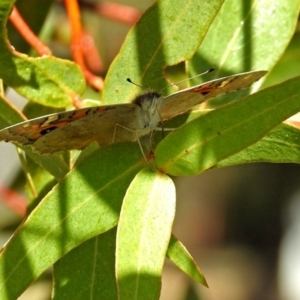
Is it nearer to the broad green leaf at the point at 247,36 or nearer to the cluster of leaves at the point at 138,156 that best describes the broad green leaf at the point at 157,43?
the cluster of leaves at the point at 138,156

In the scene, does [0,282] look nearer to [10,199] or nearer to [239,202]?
[10,199]

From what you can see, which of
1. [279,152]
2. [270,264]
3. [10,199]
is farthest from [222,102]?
[270,264]

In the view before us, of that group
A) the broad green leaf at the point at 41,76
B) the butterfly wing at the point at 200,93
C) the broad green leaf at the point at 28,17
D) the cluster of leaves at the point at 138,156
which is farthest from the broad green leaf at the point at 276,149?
the broad green leaf at the point at 28,17

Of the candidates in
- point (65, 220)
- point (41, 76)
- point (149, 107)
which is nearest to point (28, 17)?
point (41, 76)

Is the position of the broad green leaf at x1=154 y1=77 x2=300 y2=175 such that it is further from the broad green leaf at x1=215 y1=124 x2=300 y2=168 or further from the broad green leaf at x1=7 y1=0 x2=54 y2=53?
the broad green leaf at x1=7 y1=0 x2=54 y2=53

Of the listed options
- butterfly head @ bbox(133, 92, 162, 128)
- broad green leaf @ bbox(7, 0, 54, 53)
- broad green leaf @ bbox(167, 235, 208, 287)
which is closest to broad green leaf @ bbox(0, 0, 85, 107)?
butterfly head @ bbox(133, 92, 162, 128)

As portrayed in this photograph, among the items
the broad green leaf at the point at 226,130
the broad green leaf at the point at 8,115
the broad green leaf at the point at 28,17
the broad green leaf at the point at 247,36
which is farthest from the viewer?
Result: the broad green leaf at the point at 28,17
